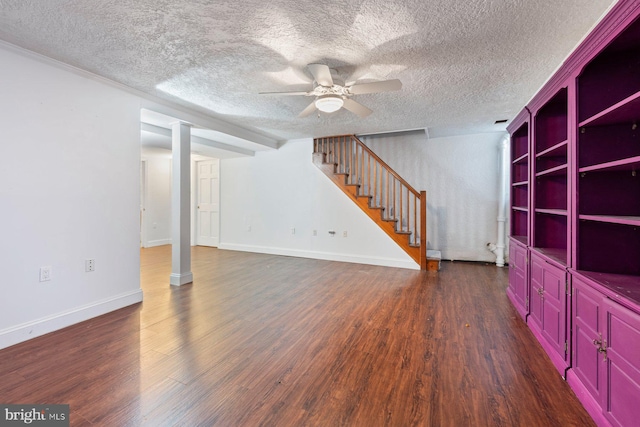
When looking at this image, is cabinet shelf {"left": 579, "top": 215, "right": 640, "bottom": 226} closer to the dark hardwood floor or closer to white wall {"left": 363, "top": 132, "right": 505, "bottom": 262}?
the dark hardwood floor

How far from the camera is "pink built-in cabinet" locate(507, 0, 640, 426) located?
133 cm

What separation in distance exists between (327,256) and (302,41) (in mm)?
4127

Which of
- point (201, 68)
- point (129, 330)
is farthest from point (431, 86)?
point (129, 330)

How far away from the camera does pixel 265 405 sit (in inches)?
61.9

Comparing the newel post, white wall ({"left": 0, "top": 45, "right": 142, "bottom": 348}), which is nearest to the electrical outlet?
white wall ({"left": 0, "top": 45, "right": 142, "bottom": 348})

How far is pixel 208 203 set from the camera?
7.18 metres

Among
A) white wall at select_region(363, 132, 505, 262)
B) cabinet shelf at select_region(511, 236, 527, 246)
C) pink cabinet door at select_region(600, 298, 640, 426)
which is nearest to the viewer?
pink cabinet door at select_region(600, 298, 640, 426)

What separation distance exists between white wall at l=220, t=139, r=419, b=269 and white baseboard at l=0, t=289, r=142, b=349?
3222 mm

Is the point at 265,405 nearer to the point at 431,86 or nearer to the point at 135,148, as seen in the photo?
the point at 135,148

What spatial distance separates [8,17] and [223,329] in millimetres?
2732

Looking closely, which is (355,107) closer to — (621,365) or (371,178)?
(621,365)

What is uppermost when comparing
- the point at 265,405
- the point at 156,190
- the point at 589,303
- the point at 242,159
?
the point at 242,159

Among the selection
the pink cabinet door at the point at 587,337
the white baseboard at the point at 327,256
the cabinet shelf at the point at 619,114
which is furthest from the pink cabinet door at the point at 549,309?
the white baseboard at the point at 327,256

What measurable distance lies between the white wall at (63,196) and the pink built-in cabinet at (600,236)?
3948mm
